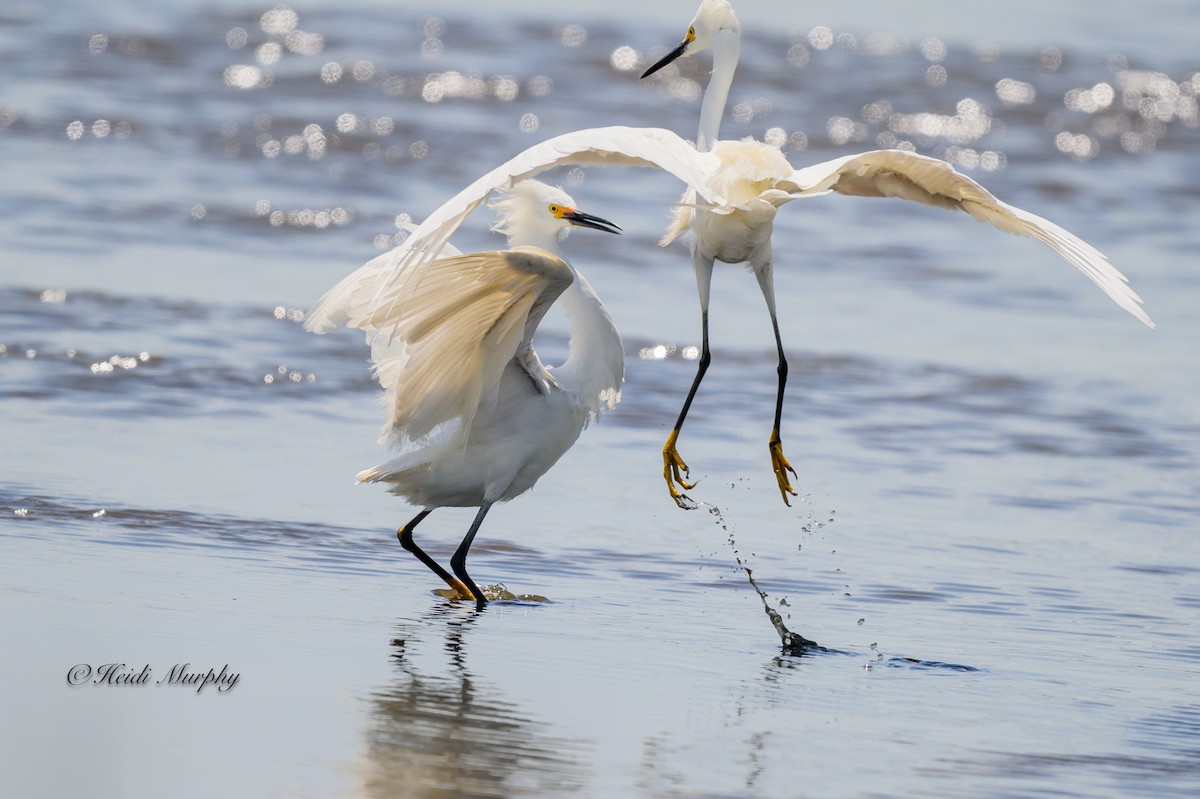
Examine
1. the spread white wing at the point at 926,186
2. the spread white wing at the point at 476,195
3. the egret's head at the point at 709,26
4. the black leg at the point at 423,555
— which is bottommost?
the black leg at the point at 423,555

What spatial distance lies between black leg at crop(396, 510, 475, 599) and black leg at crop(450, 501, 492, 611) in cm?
3

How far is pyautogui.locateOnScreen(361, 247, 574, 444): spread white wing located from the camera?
243 inches

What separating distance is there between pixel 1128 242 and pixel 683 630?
1016cm

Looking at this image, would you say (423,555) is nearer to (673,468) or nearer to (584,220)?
(673,468)

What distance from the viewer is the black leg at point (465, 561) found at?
675 centimetres

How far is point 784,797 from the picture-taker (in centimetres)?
464

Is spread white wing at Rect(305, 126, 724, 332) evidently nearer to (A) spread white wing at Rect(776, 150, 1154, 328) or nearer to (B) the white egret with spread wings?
(B) the white egret with spread wings

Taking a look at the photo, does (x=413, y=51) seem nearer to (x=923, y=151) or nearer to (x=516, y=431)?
(x=923, y=151)

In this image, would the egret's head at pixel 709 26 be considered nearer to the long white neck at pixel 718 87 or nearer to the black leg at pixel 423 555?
the long white neck at pixel 718 87

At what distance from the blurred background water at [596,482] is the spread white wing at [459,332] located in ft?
2.34

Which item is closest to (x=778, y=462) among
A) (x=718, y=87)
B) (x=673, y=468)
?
(x=673, y=468)

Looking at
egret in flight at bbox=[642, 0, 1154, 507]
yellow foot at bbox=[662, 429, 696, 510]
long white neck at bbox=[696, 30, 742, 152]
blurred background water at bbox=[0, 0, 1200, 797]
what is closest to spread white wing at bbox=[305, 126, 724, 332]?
egret in flight at bbox=[642, 0, 1154, 507]

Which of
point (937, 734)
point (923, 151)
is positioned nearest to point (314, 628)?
point (937, 734)

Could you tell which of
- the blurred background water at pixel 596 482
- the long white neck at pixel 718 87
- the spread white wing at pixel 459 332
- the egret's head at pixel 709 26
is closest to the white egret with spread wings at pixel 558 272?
the spread white wing at pixel 459 332
